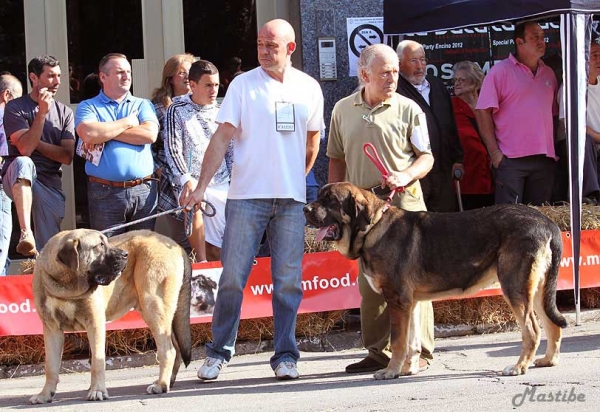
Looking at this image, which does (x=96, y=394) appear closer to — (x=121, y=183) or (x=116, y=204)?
(x=116, y=204)

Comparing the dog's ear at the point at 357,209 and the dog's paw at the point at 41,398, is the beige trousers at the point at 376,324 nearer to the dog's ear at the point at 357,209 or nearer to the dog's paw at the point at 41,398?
the dog's ear at the point at 357,209

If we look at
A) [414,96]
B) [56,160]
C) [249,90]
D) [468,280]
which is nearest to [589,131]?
[414,96]

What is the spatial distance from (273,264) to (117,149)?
1888 millimetres

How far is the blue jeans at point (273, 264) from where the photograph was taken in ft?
23.0

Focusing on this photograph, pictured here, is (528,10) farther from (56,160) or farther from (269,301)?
(56,160)

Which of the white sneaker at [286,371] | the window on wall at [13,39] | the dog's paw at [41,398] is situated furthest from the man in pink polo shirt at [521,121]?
the dog's paw at [41,398]

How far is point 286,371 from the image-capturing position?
277 inches

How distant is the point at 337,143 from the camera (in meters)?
7.43

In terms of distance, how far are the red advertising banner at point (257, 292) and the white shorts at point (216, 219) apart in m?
0.47

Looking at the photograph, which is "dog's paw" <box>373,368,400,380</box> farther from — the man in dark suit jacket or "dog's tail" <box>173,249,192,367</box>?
the man in dark suit jacket

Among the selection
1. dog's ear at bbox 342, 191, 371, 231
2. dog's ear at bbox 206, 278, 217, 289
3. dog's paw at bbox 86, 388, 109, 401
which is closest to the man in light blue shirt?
dog's ear at bbox 206, 278, 217, 289

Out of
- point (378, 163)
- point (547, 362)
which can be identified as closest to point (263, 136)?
point (378, 163)

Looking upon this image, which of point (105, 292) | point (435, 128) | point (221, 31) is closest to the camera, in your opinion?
point (105, 292)

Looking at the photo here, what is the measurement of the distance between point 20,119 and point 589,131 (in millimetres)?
5369
